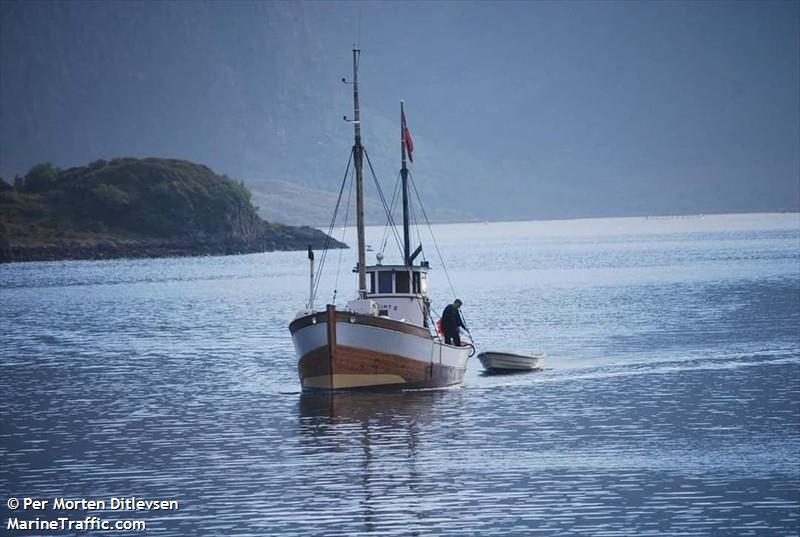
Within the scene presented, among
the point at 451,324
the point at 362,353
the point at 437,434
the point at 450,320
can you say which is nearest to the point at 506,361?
the point at 451,324

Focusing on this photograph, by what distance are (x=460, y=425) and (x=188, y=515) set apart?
13.2 m

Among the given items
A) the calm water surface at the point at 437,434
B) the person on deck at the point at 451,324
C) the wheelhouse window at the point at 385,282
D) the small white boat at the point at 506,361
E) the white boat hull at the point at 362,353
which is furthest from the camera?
the small white boat at the point at 506,361

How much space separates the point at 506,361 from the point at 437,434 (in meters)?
16.3

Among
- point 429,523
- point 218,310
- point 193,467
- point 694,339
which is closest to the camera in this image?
point 429,523

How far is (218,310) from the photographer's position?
106 meters

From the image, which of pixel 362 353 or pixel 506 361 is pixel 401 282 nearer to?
pixel 362 353

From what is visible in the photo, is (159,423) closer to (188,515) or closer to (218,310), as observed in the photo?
(188,515)

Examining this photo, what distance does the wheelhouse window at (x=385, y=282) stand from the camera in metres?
53.3

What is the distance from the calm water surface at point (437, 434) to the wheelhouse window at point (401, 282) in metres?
4.46

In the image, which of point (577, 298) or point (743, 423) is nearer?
point (743, 423)

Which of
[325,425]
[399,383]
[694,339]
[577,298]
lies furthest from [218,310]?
[325,425]

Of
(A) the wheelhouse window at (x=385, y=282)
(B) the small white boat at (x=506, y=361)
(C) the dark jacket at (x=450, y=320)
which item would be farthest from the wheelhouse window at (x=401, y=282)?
(B) the small white boat at (x=506, y=361)

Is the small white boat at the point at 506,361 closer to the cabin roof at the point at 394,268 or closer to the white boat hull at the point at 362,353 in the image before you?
the cabin roof at the point at 394,268

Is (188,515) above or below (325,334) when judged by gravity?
below
